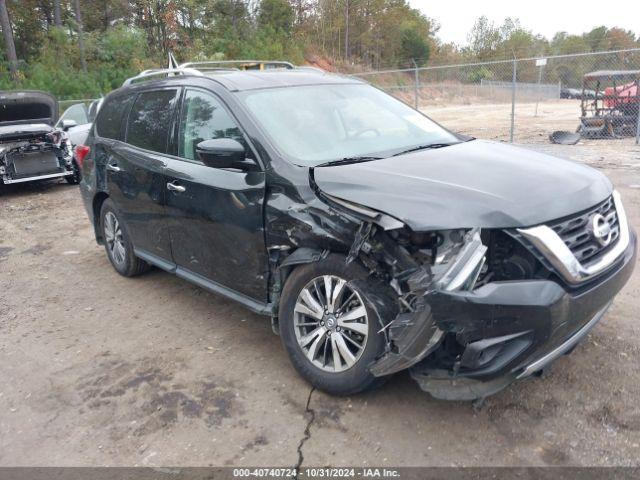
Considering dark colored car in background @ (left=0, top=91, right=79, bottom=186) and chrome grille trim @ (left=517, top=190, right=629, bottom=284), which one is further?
dark colored car in background @ (left=0, top=91, right=79, bottom=186)

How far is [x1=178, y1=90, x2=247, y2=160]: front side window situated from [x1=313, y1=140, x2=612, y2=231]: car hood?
89 cm

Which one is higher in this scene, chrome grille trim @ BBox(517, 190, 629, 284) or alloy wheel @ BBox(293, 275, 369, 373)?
chrome grille trim @ BBox(517, 190, 629, 284)

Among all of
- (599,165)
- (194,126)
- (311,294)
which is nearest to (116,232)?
(194,126)

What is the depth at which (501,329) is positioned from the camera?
248cm

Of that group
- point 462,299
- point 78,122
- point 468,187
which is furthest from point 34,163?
point 462,299

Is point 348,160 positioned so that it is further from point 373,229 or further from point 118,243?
point 118,243

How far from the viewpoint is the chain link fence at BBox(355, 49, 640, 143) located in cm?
1562

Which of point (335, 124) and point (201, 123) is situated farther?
point (201, 123)

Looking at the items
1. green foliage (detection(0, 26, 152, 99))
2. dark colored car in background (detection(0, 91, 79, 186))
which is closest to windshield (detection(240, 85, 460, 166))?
dark colored car in background (detection(0, 91, 79, 186))

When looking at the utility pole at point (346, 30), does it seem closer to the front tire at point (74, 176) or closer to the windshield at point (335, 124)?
the front tire at point (74, 176)

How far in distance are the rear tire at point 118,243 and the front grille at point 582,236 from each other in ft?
12.3

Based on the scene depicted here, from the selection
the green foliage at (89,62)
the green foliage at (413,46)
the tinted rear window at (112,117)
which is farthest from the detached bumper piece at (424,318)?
the green foliage at (413,46)

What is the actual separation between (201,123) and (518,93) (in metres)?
33.3

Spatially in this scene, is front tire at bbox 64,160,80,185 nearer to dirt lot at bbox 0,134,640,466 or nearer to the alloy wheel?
dirt lot at bbox 0,134,640,466
